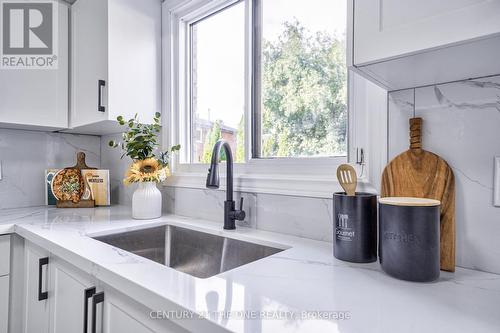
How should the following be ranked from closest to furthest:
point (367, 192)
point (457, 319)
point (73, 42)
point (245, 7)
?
point (457, 319) → point (367, 192) → point (245, 7) → point (73, 42)

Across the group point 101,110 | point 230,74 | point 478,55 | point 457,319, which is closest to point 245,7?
point 230,74

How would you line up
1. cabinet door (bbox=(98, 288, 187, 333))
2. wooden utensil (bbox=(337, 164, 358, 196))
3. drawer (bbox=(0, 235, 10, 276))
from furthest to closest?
drawer (bbox=(0, 235, 10, 276)) → wooden utensil (bbox=(337, 164, 358, 196)) → cabinet door (bbox=(98, 288, 187, 333))

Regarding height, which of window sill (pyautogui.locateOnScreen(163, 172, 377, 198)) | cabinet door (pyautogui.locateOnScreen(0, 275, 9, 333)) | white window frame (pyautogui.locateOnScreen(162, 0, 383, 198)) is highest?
white window frame (pyautogui.locateOnScreen(162, 0, 383, 198))

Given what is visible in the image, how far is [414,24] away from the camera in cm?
57

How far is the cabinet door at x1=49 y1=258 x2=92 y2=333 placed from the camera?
879 millimetres

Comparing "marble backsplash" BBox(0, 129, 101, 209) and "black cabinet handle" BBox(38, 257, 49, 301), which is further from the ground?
"marble backsplash" BBox(0, 129, 101, 209)

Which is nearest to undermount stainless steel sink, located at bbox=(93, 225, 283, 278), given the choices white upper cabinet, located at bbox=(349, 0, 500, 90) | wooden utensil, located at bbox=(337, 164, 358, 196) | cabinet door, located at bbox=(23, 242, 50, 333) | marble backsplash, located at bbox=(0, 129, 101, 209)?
cabinet door, located at bbox=(23, 242, 50, 333)

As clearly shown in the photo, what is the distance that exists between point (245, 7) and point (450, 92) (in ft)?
3.24

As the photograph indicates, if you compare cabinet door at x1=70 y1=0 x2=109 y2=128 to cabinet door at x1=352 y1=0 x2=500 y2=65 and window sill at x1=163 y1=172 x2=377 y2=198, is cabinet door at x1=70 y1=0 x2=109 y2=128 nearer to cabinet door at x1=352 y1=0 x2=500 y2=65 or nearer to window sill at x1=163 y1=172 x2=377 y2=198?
window sill at x1=163 y1=172 x2=377 y2=198

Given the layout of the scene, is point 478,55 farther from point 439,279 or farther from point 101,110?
point 101,110

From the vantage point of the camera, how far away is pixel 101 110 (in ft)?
4.78

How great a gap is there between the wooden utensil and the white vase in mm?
946

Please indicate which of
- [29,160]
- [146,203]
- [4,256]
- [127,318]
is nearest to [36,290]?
[4,256]

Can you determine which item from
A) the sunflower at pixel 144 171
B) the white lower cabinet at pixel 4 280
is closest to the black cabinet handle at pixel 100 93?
the sunflower at pixel 144 171
